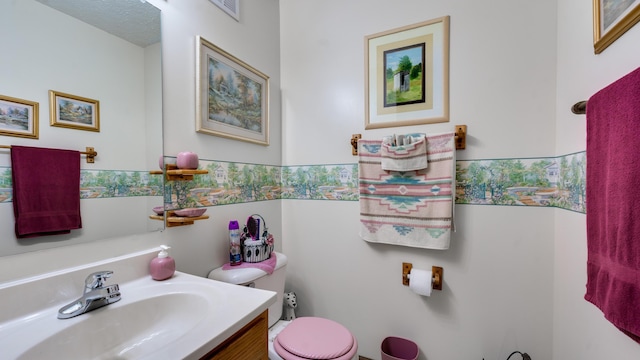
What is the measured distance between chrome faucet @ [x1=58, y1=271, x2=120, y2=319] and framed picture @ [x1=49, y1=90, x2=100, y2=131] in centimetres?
49

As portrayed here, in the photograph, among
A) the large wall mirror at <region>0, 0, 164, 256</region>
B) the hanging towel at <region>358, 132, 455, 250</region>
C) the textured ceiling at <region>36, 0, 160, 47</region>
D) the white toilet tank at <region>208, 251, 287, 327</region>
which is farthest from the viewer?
the hanging towel at <region>358, 132, 455, 250</region>

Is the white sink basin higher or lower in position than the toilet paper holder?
higher

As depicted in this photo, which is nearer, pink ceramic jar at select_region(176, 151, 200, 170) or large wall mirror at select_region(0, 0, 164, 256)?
large wall mirror at select_region(0, 0, 164, 256)

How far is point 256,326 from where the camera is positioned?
772mm

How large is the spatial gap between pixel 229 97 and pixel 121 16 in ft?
1.71

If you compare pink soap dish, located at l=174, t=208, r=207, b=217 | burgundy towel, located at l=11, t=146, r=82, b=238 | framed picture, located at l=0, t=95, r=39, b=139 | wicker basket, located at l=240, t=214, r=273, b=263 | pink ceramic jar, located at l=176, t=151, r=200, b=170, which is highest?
framed picture, located at l=0, t=95, r=39, b=139

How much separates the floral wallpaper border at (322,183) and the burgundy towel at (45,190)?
2 cm

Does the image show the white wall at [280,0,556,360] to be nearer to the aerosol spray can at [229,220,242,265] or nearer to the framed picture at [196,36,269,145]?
the framed picture at [196,36,269,145]

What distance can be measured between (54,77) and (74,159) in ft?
0.83

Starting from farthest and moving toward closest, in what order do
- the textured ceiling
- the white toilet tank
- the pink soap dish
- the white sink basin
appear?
the white toilet tank, the pink soap dish, the textured ceiling, the white sink basin

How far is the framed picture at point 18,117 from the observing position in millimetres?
671

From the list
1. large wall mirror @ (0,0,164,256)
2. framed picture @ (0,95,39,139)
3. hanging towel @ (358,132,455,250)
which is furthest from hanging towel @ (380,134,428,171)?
framed picture @ (0,95,39,139)

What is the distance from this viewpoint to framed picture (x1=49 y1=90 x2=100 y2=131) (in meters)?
0.77

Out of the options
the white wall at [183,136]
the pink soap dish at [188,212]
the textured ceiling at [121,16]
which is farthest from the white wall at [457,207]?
the textured ceiling at [121,16]
